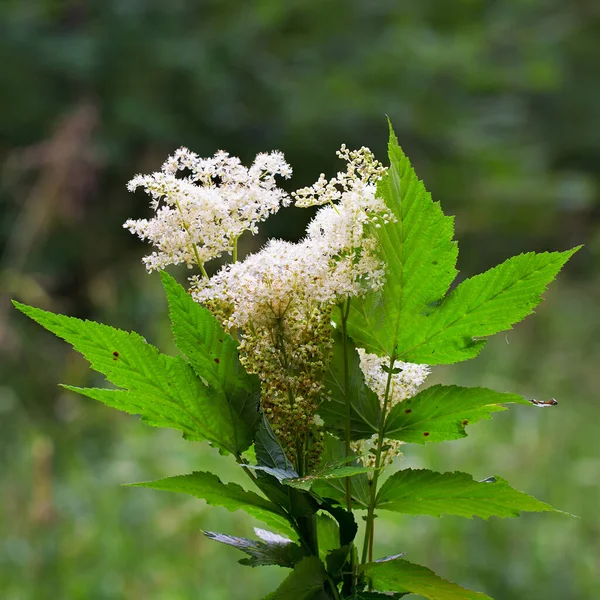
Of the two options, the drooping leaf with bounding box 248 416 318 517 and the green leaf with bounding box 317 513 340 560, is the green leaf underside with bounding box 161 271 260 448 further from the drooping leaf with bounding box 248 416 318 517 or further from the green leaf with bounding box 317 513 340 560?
the green leaf with bounding box 317 513 340 560

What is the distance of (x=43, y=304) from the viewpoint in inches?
144

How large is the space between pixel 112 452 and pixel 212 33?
10.5 ft

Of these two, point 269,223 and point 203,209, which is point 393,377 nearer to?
point 203,209

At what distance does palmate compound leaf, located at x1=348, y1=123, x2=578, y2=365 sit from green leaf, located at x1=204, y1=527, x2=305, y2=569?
0.53 ft

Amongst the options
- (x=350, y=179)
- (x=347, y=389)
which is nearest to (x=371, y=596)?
(x=347, y=389)

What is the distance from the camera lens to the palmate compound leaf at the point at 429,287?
569mm

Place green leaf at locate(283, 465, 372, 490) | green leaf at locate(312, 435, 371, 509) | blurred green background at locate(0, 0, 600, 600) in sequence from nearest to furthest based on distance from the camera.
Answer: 1. green leaf at locate(283, 465, 372, 490)
2. green leaf at locate(312, 435, 371, 509)
3. blurred green background at locate(0, 0, 600, 600)

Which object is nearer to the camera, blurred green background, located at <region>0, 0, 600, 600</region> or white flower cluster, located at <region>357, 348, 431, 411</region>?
white flower cluster, located at <region>357, 348, 431, 411</region>

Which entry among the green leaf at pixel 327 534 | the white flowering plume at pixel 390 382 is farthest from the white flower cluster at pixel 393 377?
the green leaf at pixel 327 534

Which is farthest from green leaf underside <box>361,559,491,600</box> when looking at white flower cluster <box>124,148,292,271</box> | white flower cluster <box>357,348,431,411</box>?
white flower cluster <box>124,148,292,271</box>

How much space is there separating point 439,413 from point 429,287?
0.29 ft

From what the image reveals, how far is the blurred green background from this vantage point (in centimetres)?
230

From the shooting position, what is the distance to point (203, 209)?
0.59 meters

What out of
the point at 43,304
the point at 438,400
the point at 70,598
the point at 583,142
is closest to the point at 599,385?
the point at 43,304
